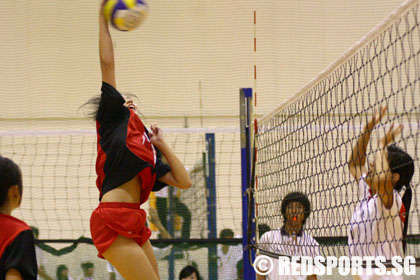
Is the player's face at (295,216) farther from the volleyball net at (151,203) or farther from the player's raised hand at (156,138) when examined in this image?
the player's raised hand at (156,138)

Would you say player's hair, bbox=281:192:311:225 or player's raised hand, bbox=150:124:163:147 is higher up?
player's raised hand, bbox=150:124:163:147

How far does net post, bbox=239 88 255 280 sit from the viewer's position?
13.6 feet

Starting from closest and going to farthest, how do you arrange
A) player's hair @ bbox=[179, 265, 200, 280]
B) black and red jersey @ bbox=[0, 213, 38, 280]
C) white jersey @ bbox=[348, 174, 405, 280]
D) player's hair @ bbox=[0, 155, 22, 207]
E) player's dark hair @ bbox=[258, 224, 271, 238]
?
black and red jersey @ bbox=[0, 213, 38, 280] → player's hair @ bbox=[0, 155, 22, 207] → white jersey @ bbox=[348, 174, 405, 280] → player's dark hair @ bbox=[258, 224, 271, 238] → player's hair @ bbox=[179, 265, 200, 280]

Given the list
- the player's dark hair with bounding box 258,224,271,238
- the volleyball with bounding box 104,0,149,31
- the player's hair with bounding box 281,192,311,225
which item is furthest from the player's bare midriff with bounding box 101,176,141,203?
the player's dark hair with bounding box 258,224,271,238

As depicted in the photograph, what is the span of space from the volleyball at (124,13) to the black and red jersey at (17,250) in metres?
1.29

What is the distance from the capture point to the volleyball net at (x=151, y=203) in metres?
5.43

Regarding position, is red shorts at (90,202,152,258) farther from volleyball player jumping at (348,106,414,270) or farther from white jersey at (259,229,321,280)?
white jersey at (259,229,321,280)

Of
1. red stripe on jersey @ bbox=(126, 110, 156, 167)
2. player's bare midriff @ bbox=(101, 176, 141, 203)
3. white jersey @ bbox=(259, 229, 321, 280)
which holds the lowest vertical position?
white jersey @ bbox=(259, 229, 321, 280)

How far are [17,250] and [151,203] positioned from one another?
170 inches

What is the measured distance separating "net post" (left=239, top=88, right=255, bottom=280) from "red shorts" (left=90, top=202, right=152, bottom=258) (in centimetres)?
163

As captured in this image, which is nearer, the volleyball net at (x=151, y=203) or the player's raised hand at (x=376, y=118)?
the player's raised hand at (x=376, y=118)

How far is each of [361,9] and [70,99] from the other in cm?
453

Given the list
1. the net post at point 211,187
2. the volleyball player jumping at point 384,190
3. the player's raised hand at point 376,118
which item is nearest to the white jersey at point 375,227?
the volleyball player jumping at point 384,190

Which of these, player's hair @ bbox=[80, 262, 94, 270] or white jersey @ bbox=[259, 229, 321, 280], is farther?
player's hair @ bbox=[80, 262, 94, 270]
